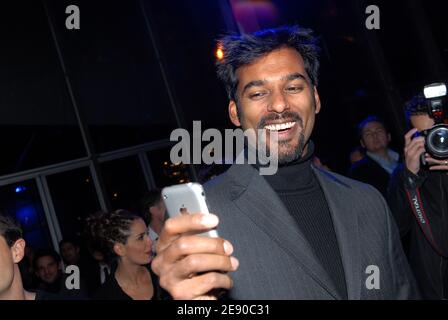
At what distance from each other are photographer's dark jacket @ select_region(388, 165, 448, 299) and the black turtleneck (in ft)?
2.76

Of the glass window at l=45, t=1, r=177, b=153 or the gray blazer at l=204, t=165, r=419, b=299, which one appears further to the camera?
the glass window at l=45, t=1, r=177, b=153

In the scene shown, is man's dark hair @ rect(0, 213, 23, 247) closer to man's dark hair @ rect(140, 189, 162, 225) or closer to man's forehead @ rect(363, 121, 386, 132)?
man's dark hair @ rect(140, 189, 162, 225)

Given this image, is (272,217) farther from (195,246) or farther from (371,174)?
(371,174)

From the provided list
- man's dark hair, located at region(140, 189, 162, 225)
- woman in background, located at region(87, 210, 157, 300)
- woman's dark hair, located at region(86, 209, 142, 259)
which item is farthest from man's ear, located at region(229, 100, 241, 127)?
man's dark hair, located at region(140, 189, 162, 225)

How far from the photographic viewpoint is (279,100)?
162cm

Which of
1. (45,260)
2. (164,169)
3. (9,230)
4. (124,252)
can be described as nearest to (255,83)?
(9,230)

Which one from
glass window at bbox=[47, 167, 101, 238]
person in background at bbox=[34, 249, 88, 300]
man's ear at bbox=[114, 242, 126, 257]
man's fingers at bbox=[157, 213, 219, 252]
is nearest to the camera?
man's fingers at bbox=[157, 213, 219, 252]

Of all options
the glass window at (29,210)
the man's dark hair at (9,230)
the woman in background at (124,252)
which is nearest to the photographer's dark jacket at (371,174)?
the woman in background at (124,252)

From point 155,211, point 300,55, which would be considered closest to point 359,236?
point 300,55

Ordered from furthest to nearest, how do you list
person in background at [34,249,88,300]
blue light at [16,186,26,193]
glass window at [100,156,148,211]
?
A: glass window at [100,156,148,211], blue light at [16,186,26,193], person in background at [34,249,88,300]

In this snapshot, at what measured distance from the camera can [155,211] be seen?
12.8 ft

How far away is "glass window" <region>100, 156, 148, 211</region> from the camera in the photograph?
253 inches
